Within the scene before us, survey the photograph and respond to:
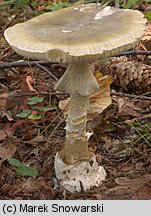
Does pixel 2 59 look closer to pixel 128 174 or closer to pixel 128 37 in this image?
pixel 128 174

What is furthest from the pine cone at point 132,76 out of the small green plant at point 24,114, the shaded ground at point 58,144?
the small green plant at point 24,114

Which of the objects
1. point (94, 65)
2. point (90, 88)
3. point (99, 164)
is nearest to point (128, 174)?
point (99, 164)

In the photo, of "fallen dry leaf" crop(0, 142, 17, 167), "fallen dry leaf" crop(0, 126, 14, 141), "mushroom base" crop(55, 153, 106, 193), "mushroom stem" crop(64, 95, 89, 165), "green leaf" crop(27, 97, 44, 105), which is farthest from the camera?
"green leaf" crop(27, 97, 44, 105)

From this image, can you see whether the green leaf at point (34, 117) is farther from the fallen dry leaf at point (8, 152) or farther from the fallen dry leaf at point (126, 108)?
the fallen dry leaf at point (126, 108)

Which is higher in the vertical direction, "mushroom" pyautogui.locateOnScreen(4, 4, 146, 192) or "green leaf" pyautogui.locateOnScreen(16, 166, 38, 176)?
"mushroom" pyautogui.locateOnScreen(4, 4, 146, 192)

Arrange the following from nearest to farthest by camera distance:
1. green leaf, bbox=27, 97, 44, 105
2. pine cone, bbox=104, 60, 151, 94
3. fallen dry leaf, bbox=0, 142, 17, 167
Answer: fallen dry leaf, bbox=0, 142, 17, 167, green leaf, bbox=27, 97, 44, 105, pine cone, bbox=104, 60, 151, 94

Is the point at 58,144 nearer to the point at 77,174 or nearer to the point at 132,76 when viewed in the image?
the point at 77,174

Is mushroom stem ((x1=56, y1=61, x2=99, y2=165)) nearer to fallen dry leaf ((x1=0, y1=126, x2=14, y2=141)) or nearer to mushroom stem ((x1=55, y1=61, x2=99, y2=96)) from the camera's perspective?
mushroom stem ((x1=55, y1=61, x2=99, y2=96))

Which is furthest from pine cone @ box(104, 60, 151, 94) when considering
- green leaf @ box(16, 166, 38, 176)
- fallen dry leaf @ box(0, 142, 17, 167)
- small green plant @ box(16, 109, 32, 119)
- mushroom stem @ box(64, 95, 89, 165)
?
green leaf @ box(16, 166, 38, 176)
